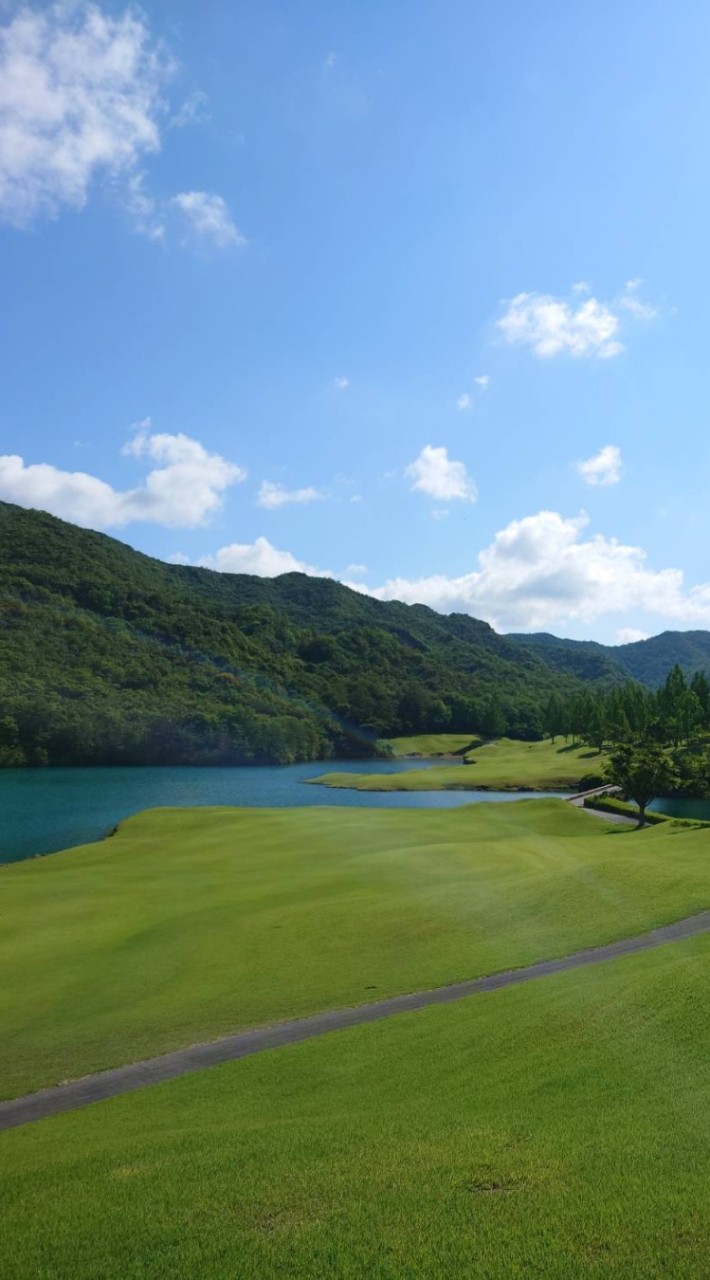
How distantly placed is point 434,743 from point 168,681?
183ft

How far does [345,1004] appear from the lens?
677 inches

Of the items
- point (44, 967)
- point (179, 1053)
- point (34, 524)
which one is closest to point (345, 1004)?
point (179, 1053)

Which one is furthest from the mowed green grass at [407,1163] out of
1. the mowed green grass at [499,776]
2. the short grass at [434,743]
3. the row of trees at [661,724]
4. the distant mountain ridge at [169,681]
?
the short grass at [434,743]

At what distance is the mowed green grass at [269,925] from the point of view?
661 inches

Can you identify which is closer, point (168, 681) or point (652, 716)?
point (652, 716)

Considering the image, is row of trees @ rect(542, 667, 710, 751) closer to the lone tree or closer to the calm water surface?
the calm water surface

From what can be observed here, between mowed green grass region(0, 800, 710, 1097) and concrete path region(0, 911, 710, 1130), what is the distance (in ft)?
1.55

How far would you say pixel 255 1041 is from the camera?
1528cm

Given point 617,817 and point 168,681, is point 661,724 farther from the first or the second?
point 168,681

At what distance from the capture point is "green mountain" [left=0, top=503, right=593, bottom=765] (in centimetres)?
11256

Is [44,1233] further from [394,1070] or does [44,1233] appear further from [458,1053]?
[458,1053]

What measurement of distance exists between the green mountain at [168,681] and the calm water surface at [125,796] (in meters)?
→ 9.10

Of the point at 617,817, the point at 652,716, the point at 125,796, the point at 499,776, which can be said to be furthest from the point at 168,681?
the point at 617,817

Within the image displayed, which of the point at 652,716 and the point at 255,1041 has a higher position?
the point at 652,716
